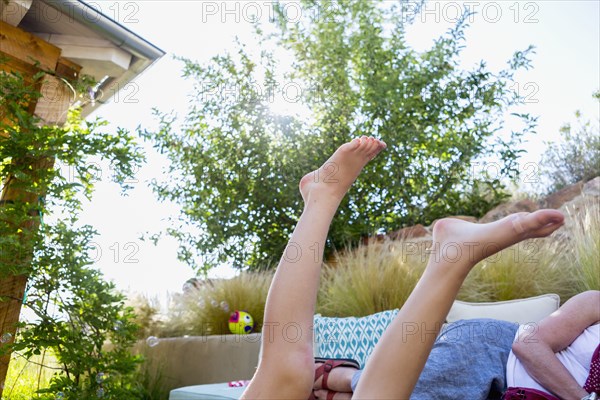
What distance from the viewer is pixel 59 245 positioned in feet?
11.3

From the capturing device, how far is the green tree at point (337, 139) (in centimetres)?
632

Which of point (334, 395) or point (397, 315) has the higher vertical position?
point (397, 315)

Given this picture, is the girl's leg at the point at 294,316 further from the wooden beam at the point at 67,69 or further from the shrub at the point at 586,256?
the wooden beam at the point at 67,69

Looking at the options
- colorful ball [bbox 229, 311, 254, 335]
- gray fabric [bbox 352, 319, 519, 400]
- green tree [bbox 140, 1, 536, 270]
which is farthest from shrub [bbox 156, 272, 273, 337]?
gray fabric [bbox 352, 319, 519, 400]

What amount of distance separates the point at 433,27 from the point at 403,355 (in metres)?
6.20

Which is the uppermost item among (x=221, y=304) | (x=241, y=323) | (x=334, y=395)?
(x=221, y=304)

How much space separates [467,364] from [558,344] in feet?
1.02

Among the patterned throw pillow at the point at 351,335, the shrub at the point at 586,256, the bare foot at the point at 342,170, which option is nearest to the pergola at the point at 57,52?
the patterned throw pillow at the point at 351,335

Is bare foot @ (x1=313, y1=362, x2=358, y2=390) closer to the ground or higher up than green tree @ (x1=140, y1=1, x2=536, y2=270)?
closer to the ground

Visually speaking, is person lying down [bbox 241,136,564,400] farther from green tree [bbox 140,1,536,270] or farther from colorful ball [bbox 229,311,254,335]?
green tree [bbox 140,1,536,270]

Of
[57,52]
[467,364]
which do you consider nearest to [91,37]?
[57,52]

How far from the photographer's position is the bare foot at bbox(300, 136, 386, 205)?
63.8 inches

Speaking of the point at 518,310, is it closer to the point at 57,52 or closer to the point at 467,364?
the point at 467,364

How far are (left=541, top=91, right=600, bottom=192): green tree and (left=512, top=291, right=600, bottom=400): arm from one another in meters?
5.49
